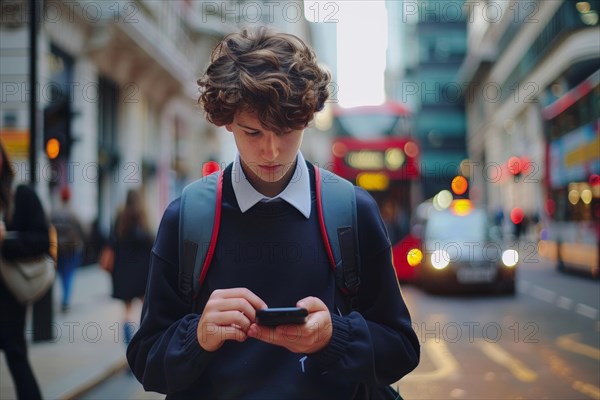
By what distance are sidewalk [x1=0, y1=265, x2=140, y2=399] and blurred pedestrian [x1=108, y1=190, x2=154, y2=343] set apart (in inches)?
17.4

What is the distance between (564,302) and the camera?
1073cm

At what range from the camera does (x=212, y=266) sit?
1.60 m

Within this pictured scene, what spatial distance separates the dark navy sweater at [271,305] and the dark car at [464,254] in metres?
10.8

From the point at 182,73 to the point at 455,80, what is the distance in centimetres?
4974

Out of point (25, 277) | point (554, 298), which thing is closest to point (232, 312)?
point (25, 277)

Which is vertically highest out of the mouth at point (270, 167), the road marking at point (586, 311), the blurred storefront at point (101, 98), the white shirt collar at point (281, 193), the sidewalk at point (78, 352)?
the blurred storefront at point (101, 98)

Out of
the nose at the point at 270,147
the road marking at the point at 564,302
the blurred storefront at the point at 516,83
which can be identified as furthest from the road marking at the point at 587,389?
the blurred storefront at the point at 516,83

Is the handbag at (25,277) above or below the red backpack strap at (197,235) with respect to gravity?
below

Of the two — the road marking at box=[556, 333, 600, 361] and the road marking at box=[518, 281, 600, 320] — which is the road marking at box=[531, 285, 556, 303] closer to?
the road marking at box=[518, 281, 600, 320]

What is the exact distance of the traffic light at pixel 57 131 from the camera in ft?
23.3

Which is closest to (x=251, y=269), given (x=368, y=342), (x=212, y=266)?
(x=212, y=266)

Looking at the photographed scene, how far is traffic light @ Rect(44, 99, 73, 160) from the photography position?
23.3 ft

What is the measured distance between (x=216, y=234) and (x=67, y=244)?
9.03 m

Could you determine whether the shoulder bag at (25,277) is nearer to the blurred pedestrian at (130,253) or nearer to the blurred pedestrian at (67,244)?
the blurred pedestrian at (130,253)
